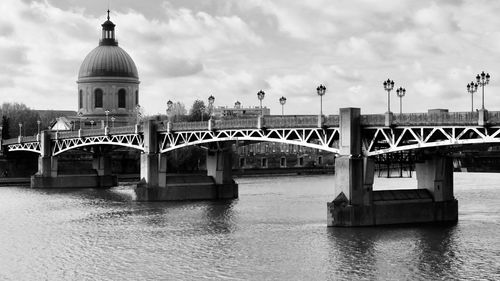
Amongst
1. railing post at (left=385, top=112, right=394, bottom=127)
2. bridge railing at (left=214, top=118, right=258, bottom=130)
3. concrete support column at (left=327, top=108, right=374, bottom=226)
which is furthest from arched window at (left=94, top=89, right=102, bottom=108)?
railing post at (left=385, top=112, right=394, bottom=127)

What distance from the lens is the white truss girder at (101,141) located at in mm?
99062

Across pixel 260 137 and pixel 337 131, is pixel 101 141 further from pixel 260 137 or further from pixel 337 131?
pixel 337 131

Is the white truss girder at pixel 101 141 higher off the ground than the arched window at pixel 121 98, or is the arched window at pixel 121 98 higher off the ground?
the arched window at pixel 121 98

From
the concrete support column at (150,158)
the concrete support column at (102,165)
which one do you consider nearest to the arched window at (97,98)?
the concrete support column at (102,165)

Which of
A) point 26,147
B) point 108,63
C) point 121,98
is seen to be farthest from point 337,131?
point 121,98

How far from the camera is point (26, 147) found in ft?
443

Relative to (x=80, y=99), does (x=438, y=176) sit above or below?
below

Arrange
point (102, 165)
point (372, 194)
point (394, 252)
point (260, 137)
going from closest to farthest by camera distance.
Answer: point (394, 252), point (372, 194), point (260, 137), point (102, 165)

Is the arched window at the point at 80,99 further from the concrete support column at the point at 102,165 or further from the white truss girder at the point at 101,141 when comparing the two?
the concrete support column at the point at 102,165

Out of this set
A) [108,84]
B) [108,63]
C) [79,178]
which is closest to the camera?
[79,178]

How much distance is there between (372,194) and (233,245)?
39.6ft

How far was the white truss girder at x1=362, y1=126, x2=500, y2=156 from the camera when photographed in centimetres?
5469

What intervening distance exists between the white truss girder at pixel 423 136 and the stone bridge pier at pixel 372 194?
1128 millimetres

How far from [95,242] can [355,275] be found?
21.2 meters
